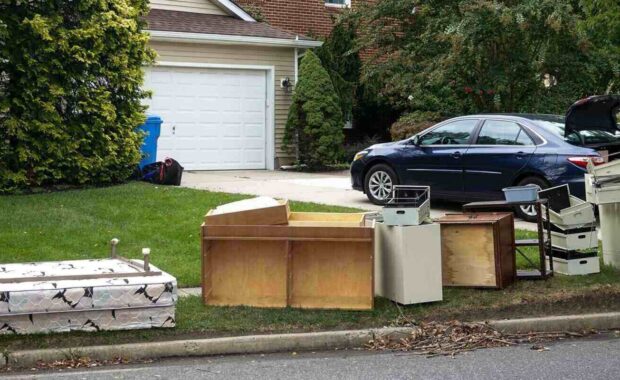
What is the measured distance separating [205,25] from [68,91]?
18.5 feet

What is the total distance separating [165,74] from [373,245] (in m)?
11.6

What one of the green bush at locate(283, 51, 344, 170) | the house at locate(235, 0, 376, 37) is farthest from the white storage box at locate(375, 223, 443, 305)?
the house at locate(235, 0, 376, 37)

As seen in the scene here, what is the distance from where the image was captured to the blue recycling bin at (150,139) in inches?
609

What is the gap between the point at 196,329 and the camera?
262 inches

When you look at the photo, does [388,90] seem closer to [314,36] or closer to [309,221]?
[314,36]

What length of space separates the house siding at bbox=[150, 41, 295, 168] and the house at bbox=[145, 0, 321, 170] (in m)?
0.02

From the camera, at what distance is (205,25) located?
18391 millimetres

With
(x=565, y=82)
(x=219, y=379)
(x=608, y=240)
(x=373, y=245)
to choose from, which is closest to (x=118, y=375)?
(x=219, y=379)

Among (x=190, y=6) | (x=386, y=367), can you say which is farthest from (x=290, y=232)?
(x=190, y=6)

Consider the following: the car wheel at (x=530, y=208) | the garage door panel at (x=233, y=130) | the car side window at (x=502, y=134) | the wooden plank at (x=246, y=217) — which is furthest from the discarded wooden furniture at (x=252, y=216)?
the garage door panel at (x=233, y=130)

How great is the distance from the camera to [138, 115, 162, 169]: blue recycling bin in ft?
50.7

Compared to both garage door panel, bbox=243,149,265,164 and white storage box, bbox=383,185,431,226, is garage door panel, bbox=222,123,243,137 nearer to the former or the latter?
garage door panel, bbox=243,149,265,164

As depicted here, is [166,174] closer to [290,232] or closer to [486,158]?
[486,158]

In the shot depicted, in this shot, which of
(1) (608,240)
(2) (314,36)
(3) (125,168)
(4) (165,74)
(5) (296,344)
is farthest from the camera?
(2) (314,36)
